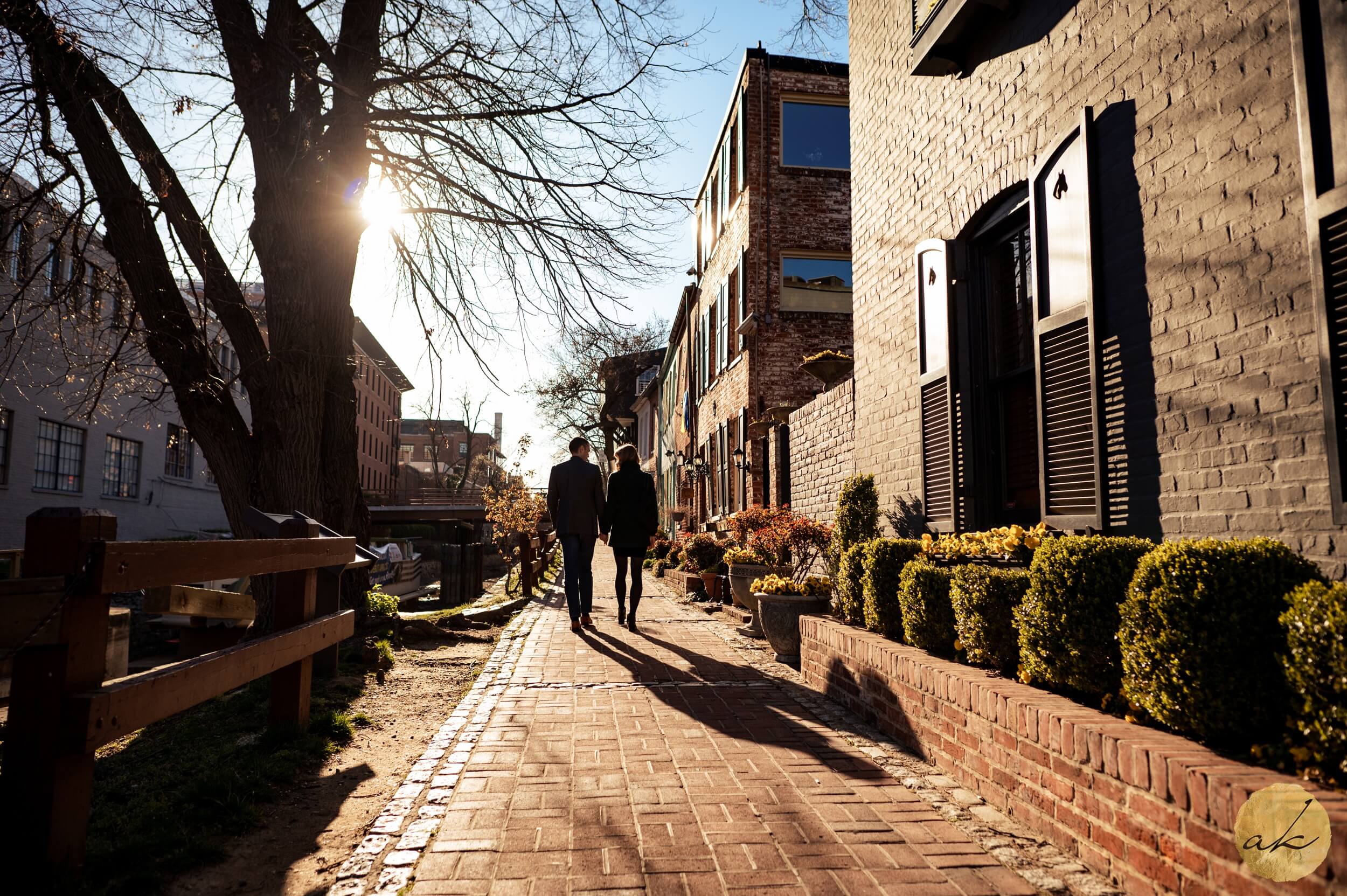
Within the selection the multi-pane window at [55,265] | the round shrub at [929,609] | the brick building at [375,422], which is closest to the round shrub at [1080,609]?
the round shrub at [929,609]

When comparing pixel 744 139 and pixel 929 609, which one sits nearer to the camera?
pixel 929 609

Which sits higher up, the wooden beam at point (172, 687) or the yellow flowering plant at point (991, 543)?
the yellow flowering plant at point (991, 543)

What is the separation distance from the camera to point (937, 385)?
6137 millimetres

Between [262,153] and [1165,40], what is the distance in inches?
251

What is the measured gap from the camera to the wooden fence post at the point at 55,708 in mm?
2352

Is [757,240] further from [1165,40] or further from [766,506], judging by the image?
[1165,40]

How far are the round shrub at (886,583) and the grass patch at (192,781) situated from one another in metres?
3.26

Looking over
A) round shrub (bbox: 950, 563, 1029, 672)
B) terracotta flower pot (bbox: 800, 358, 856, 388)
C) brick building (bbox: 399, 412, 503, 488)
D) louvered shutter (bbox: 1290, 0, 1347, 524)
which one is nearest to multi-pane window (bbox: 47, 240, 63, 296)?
round shrub (bbox: 950, 563, 1029, 672)

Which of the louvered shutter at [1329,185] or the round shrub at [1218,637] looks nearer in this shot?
the round shrub at [1218,637]

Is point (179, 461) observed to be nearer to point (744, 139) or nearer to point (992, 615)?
point (744, 139)

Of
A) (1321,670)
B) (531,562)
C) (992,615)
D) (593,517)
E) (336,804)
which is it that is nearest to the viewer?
(1321,670)

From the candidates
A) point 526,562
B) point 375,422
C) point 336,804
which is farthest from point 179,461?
point 375,422

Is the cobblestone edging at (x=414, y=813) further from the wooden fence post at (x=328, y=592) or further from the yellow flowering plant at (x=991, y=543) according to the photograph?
the yellow flowering plant at (x=991, y=543)

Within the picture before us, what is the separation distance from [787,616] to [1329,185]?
15.9ft
